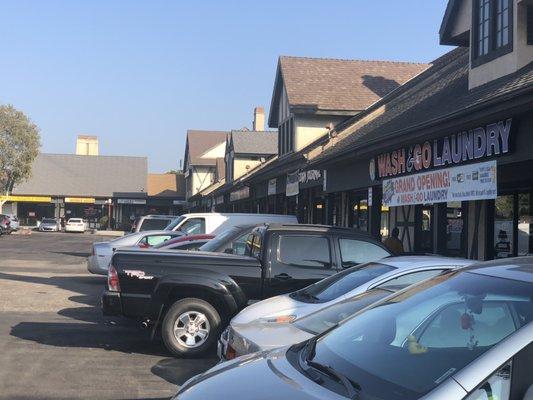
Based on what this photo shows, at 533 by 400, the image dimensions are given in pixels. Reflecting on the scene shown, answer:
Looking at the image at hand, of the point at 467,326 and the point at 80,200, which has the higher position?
the point at 80,200

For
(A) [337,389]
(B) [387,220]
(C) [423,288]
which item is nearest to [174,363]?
(C) [423,288]

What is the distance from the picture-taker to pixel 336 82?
82.9 feet

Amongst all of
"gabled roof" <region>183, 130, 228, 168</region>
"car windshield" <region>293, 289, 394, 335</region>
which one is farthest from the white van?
"gabled roof" <region>183, 130, 228, 168</region>

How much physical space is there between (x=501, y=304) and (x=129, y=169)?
7062 centimetres

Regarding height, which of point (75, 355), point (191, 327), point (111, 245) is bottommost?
point (75, 355)

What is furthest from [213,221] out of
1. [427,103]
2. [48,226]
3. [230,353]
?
[48,226]

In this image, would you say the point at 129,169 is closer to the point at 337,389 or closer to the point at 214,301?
the point at 214,301

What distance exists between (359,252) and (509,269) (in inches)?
209

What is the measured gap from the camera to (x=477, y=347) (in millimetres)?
2930

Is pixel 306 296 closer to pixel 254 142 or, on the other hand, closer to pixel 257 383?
pixel 257 383

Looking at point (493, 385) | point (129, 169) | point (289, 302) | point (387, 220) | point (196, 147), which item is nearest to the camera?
point (493, 385)

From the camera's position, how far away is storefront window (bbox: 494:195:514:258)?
11758mm

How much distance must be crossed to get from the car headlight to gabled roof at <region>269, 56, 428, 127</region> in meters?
18.2

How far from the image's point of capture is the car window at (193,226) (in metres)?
17.1
